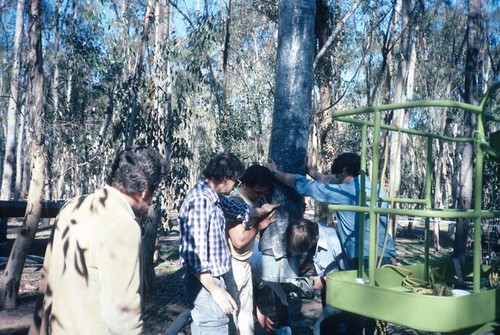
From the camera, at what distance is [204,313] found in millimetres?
3117

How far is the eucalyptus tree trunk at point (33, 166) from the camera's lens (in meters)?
7.02

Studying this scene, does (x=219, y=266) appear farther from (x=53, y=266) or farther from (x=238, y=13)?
(x=238, y=13)

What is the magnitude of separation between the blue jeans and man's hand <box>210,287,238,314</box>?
0.43ft

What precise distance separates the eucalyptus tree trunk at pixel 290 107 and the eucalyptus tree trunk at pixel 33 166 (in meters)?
3.86

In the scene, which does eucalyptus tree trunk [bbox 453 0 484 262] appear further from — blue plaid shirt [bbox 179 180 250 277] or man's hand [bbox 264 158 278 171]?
blue plaid shirt [bbox 179 180 250 277]

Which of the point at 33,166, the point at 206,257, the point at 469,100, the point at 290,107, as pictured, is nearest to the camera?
the point at 206,257

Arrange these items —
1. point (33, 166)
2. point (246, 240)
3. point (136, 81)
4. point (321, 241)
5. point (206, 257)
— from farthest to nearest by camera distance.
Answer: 1. point (136, 81)
2. point (33, 166)
3. point (321, 241)
4. point (246, 240)
5. point (206, 257)

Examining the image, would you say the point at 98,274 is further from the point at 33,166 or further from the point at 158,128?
the point at 158,128

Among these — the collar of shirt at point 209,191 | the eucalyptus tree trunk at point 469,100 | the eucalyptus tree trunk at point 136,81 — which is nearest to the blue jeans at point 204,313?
the collar of shirt at point 209,191

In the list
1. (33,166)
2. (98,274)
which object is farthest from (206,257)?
(33,166)

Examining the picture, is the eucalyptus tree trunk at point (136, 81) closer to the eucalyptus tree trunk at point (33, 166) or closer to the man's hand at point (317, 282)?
the eucalyptus tree trunk at point (33, 166)

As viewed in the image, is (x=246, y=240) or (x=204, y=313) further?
(x=246, y=240)

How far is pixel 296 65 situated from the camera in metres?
4.55

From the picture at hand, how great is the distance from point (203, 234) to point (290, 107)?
1.77m
